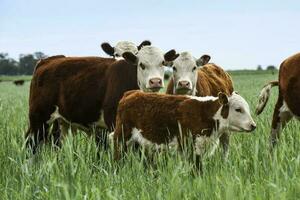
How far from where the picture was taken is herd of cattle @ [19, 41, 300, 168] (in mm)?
5570

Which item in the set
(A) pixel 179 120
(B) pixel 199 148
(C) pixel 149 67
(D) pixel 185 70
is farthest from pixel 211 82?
(B) pixel 199 148

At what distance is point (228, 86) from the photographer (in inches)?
355

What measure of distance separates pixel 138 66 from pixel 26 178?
313 cm

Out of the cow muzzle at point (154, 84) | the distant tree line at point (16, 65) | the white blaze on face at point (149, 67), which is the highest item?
the white blaze on face at point (149, 67)

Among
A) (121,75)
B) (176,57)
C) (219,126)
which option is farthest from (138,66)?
(219,126)

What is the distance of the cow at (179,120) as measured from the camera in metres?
5.51

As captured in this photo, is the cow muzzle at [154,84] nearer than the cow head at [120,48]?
Yes

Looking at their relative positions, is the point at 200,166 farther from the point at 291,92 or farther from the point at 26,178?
the point at 291,92

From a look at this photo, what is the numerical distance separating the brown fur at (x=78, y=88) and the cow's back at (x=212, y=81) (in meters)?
1.11

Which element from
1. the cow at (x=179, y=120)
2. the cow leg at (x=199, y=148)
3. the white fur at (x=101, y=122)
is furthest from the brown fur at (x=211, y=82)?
the cow leg at (x=199, y=148)

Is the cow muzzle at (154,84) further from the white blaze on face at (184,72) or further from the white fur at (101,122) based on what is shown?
the white fur at (101,122)

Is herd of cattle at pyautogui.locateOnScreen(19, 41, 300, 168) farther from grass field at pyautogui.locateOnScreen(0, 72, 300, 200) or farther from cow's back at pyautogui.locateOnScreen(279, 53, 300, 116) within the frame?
grass field at pyautogui.locateOnScreen(0, 72, 300, 200)

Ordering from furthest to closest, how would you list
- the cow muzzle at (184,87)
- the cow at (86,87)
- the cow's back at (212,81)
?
A: the cow's back at (212,81) < the cow muzzle at (184,87) < the cow at (86,87)

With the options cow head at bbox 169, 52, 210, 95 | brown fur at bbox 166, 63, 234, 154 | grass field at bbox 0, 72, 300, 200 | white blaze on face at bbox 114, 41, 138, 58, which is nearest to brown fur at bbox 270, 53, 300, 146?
brown fur at bbox 166, 63, 234, 154
